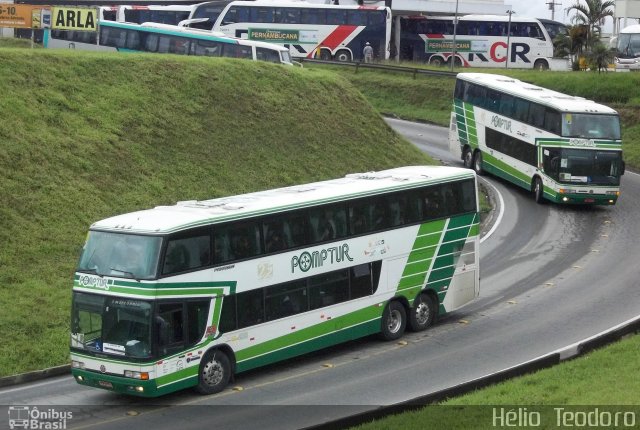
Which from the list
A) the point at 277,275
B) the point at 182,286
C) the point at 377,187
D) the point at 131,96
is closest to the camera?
the point at 182,286

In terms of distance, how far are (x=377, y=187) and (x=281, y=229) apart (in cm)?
316

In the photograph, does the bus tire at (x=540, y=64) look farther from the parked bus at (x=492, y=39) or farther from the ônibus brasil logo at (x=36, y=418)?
the ônibus brasil logo at (x=36, y=418)

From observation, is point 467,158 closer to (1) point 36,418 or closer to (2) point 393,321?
(2) point 393,321

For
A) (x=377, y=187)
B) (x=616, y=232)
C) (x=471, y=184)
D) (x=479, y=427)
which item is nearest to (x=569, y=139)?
(x=616, y=232)

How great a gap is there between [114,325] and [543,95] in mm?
25691

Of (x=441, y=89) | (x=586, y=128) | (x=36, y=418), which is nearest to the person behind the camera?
(x=36, y=418)

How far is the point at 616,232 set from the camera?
35.1 m

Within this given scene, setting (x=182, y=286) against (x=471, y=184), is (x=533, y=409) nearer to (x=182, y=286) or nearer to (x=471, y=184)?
(x=182, y=286)

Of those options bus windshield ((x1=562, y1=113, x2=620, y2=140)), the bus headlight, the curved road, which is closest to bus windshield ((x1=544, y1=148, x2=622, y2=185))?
bus windshield ((x1=562, y1=113, x2=620, y2=140))

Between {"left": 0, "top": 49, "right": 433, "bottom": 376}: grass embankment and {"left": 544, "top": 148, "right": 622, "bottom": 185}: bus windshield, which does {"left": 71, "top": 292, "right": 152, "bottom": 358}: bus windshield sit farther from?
{"left": 544, "top": 148, "right": 622, "bottom": 185}: bus windshield

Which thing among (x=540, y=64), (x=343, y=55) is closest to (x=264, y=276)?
(x=343, y=55)

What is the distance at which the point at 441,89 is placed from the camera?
5797cm

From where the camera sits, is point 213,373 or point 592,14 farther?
point 592,14

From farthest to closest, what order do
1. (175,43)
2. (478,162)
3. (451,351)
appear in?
1. (175,43)
2. (478,162)
3. (451,351)
